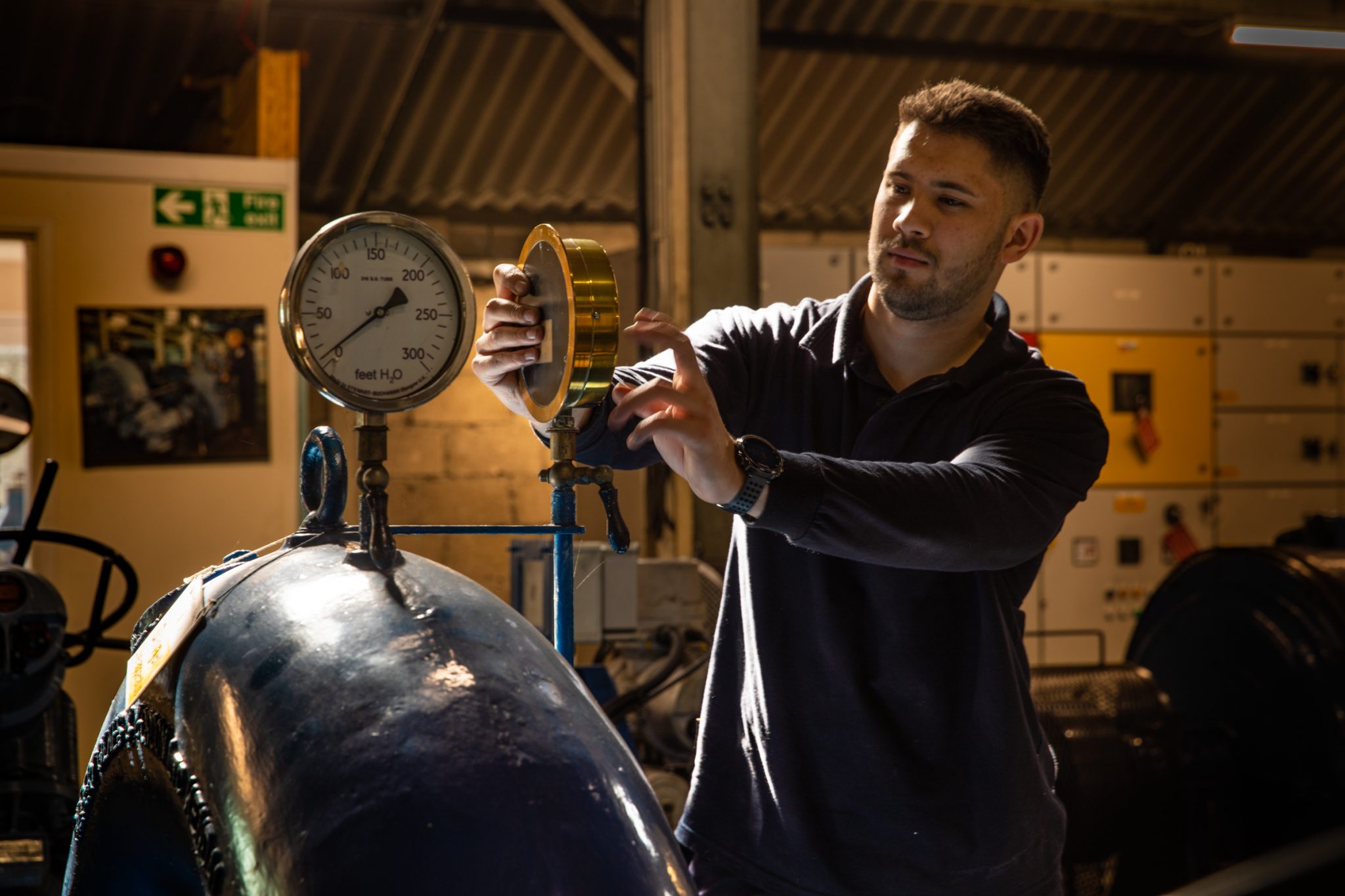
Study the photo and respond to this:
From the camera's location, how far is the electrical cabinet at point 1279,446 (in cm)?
598

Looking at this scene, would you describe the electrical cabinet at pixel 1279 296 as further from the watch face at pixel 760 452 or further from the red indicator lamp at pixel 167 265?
the watch face at pixel 760 452

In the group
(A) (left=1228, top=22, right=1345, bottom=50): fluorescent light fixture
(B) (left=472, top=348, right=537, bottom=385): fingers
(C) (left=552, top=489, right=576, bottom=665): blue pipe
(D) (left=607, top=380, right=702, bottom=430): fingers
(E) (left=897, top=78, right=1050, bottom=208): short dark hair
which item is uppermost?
(A) (left=1228, top=22, right=1345, bottom=50): fluorescent light fixture

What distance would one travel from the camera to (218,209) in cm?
362

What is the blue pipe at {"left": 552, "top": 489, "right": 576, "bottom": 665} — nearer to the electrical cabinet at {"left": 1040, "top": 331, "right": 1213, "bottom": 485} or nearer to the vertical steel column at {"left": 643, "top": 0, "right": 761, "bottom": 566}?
the vertical steel column at {"left": 643, "top": 0, "right": 761, "bottom": 566}

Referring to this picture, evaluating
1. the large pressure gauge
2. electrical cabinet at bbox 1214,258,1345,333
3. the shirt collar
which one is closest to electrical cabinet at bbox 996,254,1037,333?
electrical cabinet at bbox 1214,258,1345,333

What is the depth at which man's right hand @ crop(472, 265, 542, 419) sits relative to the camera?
1179 mm

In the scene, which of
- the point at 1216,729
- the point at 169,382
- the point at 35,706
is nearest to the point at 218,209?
the point at 169,382

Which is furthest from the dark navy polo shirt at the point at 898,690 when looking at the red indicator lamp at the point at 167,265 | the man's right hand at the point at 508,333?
the red indicator lamp at the point at 167,265

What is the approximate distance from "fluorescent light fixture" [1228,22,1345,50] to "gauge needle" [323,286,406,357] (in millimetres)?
5151

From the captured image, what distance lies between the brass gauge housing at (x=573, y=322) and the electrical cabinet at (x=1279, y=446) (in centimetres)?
552

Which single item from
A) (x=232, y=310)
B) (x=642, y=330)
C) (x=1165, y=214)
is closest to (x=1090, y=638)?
(x=1165, y=214)

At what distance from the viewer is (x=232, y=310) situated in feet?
11.6

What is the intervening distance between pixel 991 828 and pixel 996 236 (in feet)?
2.35

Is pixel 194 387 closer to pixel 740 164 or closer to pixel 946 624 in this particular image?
pixel 740 164
